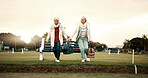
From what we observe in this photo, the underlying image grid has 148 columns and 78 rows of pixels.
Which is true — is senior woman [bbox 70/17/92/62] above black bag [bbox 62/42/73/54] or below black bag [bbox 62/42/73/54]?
above

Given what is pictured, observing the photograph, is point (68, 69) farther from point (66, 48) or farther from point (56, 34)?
point (56, 34)

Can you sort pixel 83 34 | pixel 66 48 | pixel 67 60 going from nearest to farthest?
pixel 83 34 < pixel 66 48 < pixel 67 60

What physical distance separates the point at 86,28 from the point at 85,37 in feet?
1.33

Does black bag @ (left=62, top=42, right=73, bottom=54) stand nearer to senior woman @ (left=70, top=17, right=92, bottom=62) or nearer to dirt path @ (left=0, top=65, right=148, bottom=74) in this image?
senior woman @ (left=70, top=17, right=92, bottom=62)

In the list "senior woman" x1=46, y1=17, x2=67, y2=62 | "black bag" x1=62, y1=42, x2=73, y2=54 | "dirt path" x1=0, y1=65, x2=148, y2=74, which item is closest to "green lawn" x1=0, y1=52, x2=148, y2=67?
"dirt path" x1=0, y1=65, x2=148, y2=74

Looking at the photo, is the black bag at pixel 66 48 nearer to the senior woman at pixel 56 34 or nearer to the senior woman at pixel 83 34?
the senior woman at pixel 56 34

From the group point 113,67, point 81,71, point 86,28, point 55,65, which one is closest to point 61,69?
point 55,65

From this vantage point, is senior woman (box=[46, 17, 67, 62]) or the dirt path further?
senior woman (box=[46, 17, 67, 62])

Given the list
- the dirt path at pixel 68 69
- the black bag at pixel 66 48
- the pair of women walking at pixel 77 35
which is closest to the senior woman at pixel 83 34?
the pair of women walking at pixel 77 35

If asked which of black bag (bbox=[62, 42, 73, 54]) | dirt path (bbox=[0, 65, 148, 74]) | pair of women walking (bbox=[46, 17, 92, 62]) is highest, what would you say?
pair of women walking (bbox=[46, 17, 92, 62])

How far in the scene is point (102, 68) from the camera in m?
6.04

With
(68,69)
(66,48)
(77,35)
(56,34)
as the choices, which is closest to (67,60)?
(66,48)

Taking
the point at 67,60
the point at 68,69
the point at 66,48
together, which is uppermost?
the point at 66,48

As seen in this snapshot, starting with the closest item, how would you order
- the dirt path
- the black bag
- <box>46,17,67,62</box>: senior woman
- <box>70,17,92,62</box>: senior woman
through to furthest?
the dirt path → <box>46,17,67,62</box>: senior woman → <box>70,17,92,62</box>: senior woman → the black bag
